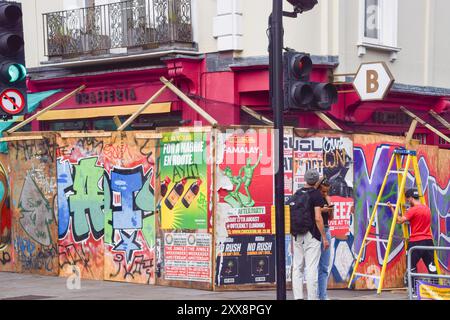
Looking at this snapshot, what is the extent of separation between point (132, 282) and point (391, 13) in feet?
27.3

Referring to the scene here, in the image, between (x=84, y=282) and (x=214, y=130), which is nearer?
(x=214, y=130)

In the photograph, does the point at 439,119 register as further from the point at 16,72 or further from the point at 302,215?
the point at 16,72

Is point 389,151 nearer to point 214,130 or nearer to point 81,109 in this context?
point 214,130

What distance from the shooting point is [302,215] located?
1280 centimetres

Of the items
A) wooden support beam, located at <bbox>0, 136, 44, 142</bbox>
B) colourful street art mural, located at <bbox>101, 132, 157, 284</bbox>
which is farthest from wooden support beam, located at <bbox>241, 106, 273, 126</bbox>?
wooden support beam, located at <bbox>0, 136, 44, 142</bbox>

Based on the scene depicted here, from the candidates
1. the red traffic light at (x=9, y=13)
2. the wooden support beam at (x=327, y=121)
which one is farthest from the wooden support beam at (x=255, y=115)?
the red traffic light at (x=9, y=13)

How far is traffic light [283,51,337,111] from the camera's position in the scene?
11.2m

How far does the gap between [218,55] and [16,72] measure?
773cm

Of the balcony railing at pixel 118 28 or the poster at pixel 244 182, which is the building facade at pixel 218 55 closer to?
the balcony railing at pixel 118 28

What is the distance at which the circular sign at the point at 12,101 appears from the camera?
11680 mm

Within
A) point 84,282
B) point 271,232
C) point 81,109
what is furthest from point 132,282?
point 81,109

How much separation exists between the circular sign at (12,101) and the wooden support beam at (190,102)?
4.12 metres

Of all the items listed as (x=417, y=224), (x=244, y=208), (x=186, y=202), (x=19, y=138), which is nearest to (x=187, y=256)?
(x=186, y=202)
